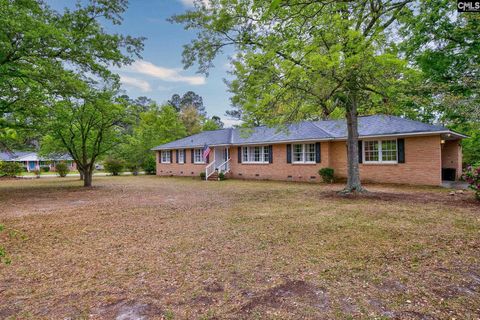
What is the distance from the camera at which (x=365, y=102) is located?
10625 millimetres

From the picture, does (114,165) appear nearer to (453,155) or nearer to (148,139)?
(148,139)

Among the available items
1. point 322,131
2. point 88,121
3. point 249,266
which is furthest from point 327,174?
point 88,121

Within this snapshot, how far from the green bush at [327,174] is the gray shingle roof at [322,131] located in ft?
6.28

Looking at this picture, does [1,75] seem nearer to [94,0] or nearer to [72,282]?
[94,0]

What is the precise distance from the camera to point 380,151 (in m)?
14.5

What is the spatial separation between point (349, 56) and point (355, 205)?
485 centimetres

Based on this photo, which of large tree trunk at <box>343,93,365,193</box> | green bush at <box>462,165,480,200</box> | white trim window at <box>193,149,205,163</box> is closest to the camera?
green bush at <box>462,165,480,200</box>

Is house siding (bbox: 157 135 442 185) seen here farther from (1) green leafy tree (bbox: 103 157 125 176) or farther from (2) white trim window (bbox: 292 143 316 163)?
(1) green leafy tree (bbox: 103 157 125 176)

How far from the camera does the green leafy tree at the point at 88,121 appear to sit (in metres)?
13.6

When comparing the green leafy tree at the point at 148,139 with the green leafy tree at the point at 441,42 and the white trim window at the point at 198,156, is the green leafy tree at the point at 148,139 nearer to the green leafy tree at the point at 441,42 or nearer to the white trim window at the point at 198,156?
the white trim window at the point at 198,156

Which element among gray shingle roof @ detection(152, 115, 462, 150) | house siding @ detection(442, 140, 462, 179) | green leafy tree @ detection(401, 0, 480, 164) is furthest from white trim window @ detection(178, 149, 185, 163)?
house siding @ detection(442, 140, 462, 179)

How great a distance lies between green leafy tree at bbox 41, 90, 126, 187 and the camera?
1359 cm

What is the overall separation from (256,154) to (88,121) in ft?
38.2

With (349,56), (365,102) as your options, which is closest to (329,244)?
(349,56)
